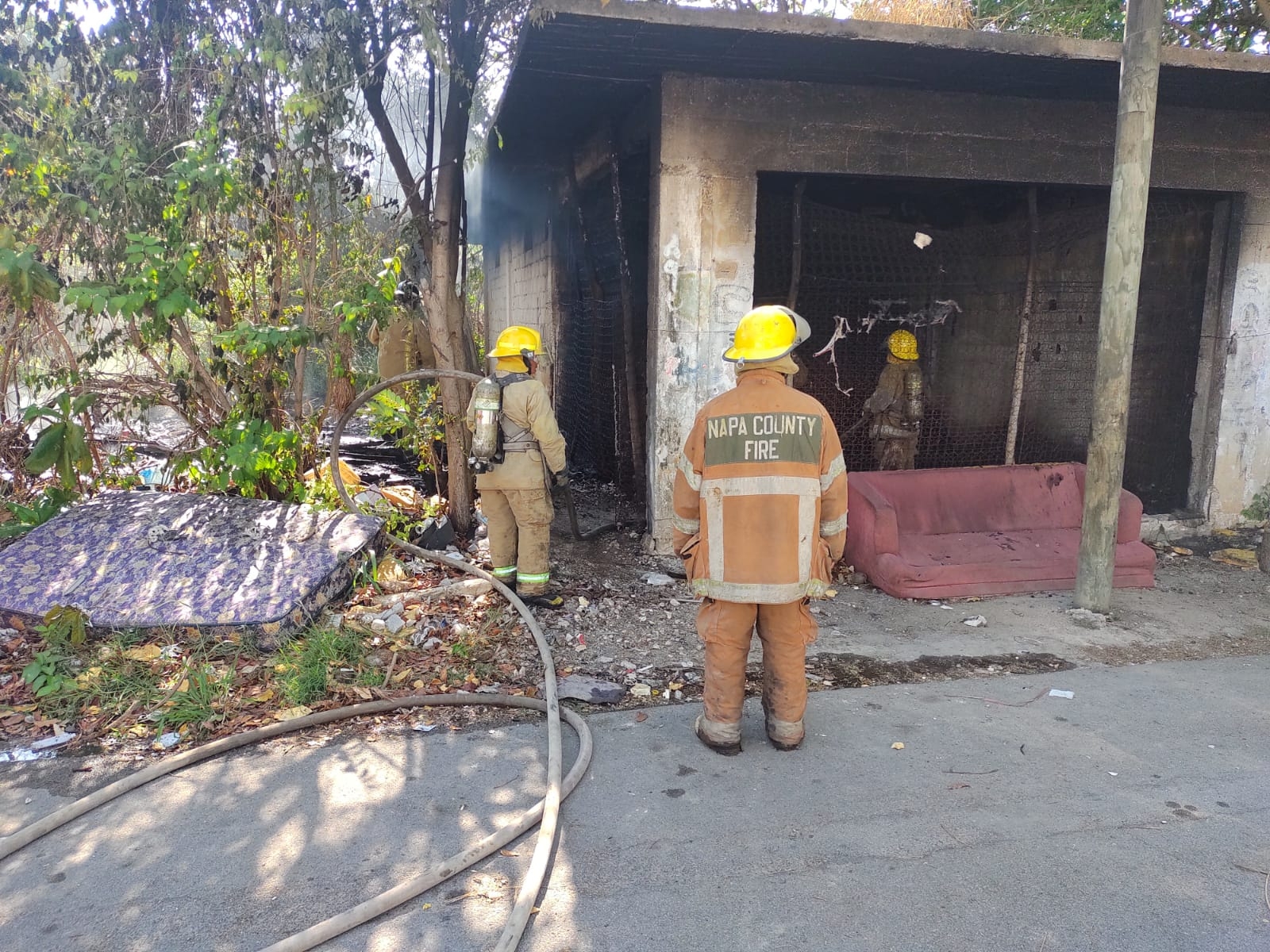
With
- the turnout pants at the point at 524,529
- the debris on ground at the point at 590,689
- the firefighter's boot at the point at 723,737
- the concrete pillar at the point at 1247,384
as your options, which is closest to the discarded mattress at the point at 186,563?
the turnout pants at the point at 524,529

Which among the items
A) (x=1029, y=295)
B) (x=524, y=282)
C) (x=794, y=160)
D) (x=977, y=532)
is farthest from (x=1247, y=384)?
(x=524, y=282)

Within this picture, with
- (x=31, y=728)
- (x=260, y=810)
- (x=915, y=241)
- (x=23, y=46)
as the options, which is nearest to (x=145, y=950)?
(x=260, y=810)

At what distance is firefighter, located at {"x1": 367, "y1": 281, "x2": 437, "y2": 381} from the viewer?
689 cm

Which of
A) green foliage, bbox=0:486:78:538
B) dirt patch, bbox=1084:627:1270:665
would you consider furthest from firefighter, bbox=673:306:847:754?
green foliage, bbox=0:486:78:538

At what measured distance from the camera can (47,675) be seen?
418cm

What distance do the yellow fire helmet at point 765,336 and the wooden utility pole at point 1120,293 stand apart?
8.46ft

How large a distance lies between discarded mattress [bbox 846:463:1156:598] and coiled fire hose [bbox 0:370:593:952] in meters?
2.50

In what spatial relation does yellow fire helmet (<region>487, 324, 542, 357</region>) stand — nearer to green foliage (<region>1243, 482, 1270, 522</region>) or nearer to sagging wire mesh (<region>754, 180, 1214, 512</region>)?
sagging wire mesh (<region>754, 180, 1214, 512</region>)

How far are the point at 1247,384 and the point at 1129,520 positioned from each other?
2107 mm

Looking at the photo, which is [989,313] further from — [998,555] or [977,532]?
[998,555]

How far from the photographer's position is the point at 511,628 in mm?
4926

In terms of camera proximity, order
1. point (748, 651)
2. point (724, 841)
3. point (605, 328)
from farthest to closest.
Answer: point (605, 328)
point (748, 651)
point (724, 841)

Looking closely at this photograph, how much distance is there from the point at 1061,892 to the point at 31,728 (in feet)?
13.8

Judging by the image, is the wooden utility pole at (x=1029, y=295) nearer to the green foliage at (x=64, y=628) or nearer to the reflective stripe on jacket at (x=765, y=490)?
the reflective stripe on jacket at (x=765, y=490)
